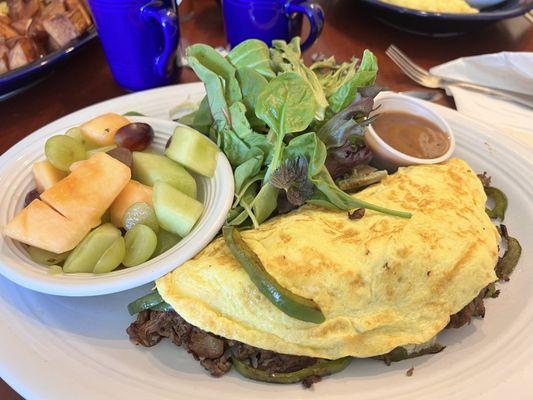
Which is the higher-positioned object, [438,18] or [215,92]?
[215,92]

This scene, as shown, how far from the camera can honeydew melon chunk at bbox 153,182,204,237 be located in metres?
1.54

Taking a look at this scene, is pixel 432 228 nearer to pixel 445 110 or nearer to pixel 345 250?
pixel 345 250

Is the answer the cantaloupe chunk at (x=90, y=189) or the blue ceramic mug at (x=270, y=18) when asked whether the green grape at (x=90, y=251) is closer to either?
the cantaloupe chunk at (x=90, y=189)

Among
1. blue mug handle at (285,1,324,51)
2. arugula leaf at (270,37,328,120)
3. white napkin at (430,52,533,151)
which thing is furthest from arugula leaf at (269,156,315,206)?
white napkin at (430,52,533,151)

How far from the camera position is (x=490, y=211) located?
6.14ft

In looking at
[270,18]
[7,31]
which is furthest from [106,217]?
[7,31]

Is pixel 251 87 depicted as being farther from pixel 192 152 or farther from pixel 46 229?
pixel 46 229

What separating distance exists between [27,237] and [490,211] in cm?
167

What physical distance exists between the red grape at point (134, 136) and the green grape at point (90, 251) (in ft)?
1.29

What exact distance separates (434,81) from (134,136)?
5.58 ft

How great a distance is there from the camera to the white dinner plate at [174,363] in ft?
4.26

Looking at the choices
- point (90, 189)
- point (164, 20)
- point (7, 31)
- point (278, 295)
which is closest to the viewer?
point (278, 295)

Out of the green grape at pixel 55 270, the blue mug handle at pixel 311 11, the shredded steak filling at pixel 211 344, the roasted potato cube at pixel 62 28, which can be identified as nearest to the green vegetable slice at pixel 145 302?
the shredded steak filling at pixel 211 344

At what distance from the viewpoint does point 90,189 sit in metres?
1.49
